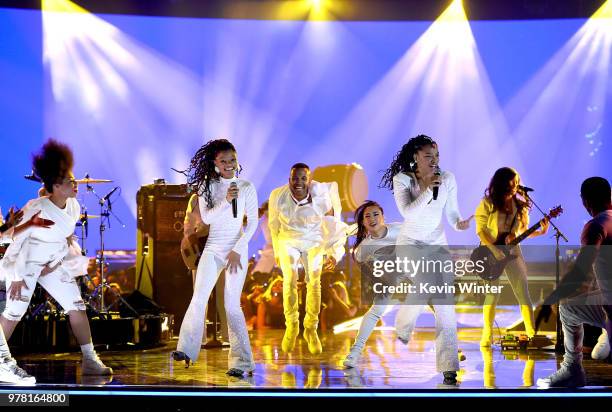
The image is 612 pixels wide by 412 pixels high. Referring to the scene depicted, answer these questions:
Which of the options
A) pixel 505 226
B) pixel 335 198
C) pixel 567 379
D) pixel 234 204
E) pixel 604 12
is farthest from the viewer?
pixel 604 12

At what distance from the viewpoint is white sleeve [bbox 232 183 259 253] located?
615cm

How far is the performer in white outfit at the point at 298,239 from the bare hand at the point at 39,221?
2.61 meters

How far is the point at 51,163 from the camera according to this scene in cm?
630

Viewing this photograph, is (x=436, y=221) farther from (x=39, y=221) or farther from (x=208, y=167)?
(x=39, y=221)

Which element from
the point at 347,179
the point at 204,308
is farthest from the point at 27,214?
the point at 347,179

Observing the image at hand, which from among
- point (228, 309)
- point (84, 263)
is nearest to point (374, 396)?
point (228, 309)

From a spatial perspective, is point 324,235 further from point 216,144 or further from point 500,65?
point 500,65

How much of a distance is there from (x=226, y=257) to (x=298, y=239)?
1.84m

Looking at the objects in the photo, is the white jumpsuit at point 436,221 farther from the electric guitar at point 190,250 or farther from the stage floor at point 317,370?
the electric guitar at point 190,250

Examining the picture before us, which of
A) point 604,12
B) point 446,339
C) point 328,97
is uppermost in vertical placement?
point 604,12

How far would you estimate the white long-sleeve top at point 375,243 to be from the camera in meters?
7.09

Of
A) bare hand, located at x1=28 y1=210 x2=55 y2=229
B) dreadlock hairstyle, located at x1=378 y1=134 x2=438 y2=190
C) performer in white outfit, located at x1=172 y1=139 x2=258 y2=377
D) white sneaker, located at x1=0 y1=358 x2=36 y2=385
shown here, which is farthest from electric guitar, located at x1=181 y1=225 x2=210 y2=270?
dreadlock hairstyle, located at x1=378 y1=134 x2=438 y2=190

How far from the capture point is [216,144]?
6328 millimetres

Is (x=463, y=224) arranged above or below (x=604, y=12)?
below
